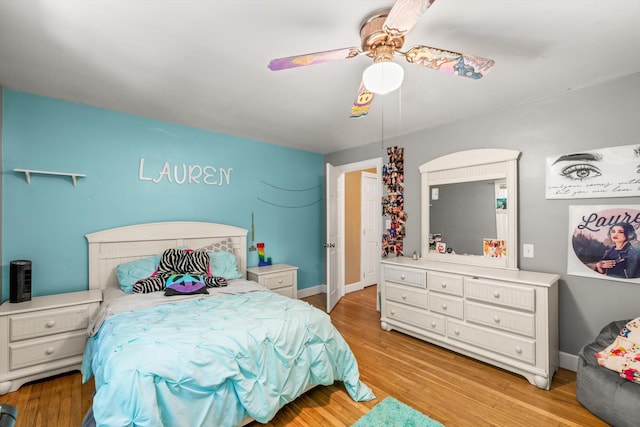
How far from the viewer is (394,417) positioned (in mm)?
1911

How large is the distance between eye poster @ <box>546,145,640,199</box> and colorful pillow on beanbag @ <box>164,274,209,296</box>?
326cm

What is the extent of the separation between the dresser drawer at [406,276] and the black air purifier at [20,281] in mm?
3323

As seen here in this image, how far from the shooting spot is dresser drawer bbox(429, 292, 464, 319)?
275 centimetres

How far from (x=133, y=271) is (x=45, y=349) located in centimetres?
81

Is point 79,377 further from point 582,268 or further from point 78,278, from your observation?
point 582,268

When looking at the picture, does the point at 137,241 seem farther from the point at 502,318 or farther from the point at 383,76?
the point at 502,318

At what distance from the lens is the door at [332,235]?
3.94 m

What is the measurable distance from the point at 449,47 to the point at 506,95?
3.48ft

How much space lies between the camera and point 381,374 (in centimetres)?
246

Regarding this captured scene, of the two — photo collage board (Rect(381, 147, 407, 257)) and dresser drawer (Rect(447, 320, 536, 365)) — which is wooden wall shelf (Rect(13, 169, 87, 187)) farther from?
dresser drawer (Rect(447, 320, 536, 365))

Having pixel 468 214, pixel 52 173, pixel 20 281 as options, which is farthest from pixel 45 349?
pixel 468 214

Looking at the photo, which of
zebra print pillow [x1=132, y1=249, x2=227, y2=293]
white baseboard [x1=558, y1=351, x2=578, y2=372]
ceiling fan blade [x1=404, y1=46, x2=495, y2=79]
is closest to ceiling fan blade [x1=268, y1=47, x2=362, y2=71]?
ceiling fan blade [x1=404, y1=46, x2=495, y2=79]

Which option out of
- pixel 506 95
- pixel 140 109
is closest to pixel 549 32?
pixel 506 95

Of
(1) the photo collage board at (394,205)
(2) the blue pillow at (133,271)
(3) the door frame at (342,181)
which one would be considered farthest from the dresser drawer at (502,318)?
(2) the blue pillow at (133,271)
